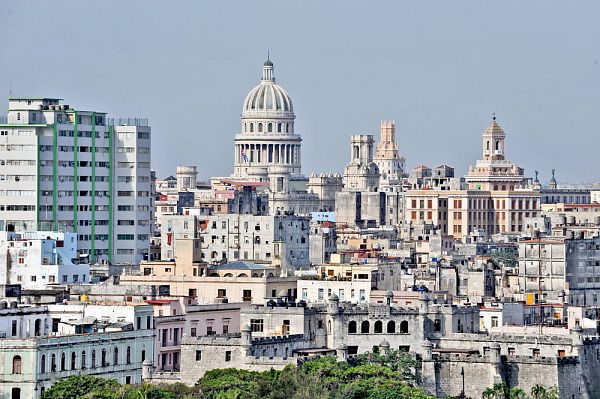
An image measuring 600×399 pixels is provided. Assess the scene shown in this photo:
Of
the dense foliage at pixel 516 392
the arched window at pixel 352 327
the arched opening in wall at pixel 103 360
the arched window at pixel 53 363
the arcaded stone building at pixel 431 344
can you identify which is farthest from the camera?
the arched window at pixel 352 327

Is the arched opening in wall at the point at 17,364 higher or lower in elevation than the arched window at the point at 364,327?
lower

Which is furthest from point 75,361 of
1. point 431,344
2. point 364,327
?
point 431,344

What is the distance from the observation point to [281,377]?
122188 mm

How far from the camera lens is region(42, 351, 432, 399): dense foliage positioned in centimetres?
11662

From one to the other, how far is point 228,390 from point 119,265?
68.3 m

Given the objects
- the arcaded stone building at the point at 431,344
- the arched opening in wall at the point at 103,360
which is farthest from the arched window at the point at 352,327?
the arched opening in wall at the point at 103,360

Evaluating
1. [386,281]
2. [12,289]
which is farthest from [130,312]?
[386,281]

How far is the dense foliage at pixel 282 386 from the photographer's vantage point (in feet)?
383

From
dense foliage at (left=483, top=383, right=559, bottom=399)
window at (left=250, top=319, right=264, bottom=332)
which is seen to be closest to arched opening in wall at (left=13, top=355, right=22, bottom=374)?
window at (left=250, top=319, right=264, bottom=332)

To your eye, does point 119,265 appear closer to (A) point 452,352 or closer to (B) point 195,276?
(B) point 195,276

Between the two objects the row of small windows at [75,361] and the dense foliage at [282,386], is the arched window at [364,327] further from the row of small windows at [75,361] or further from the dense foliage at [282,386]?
the row of small windows at [75,361]

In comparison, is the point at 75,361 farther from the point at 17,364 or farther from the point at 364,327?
the point at 364,327

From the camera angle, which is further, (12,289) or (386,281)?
(386,281)

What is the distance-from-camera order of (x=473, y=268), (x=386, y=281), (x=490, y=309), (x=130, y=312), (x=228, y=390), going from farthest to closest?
Answer: (x=473, y=268)
(x=386, y=281)
(x=490, y=309)
(x=130, y=312)
(x=228, y=390)
